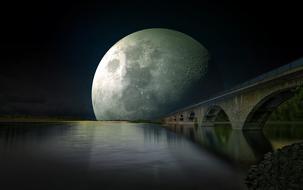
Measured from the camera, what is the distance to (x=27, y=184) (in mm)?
8648

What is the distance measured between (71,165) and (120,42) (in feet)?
307

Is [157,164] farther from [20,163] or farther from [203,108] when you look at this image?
[203,108]

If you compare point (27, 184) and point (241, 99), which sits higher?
point (241, 99)

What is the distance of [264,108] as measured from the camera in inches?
1457

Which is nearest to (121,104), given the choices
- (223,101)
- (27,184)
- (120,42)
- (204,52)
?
(120,42)

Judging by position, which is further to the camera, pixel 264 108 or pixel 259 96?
pixel 264 108

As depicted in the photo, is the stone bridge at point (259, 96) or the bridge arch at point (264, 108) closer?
the stone bridge at point (259, 96)

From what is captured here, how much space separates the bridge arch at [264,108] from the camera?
Result: 33406mm

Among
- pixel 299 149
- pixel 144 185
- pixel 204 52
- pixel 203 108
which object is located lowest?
pixel 144 185

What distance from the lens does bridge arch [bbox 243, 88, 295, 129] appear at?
3341 centimetres

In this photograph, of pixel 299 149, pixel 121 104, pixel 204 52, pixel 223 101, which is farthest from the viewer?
pixel 204 52

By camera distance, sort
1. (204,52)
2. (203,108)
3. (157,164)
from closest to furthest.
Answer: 1. (157,164)
2. (203,108)
3. (204,52)

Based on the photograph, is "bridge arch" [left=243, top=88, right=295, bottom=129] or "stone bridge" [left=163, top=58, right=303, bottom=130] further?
"bridge arch" [left=243, top=88, right=295, bottom=129]

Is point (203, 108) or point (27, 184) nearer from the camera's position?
→ point (27, 184)
